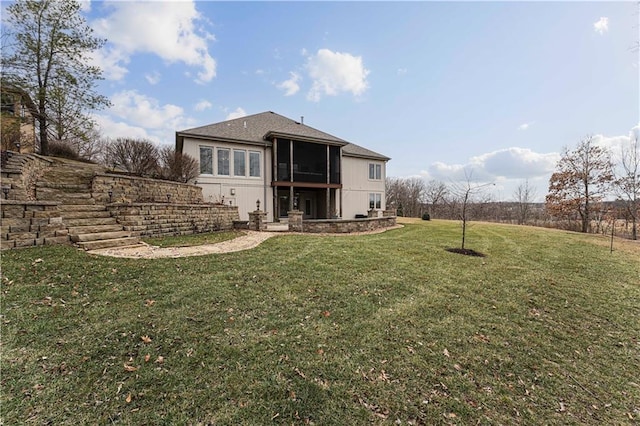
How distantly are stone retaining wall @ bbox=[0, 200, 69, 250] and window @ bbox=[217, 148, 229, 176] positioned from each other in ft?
31.0

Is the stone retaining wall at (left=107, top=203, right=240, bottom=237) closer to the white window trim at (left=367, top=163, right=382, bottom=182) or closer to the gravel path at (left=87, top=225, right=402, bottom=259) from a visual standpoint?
the gravel path at (left=87, top=225, right=402, bottom=259)

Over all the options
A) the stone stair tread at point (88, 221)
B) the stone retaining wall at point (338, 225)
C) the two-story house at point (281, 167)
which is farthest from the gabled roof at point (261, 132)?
the stone stair tread at point (88, 221)

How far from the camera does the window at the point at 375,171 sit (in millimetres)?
20281

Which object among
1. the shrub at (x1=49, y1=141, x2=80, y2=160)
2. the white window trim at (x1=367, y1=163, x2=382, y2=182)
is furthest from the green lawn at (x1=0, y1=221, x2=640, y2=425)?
the white window trim at (x1=367, y1=163, x2=382, y2=182)

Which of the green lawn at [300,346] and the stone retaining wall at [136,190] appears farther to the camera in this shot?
the stone retaining wall at [136,190]

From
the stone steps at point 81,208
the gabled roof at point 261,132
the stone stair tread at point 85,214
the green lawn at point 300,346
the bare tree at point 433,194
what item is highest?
the gabled roof at point 261,132

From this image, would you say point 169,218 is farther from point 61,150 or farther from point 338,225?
point 61,150

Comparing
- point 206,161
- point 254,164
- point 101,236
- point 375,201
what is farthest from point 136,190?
point 375,201

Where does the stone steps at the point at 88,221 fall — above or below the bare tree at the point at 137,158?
below

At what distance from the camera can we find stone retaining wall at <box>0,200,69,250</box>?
5.01 meters

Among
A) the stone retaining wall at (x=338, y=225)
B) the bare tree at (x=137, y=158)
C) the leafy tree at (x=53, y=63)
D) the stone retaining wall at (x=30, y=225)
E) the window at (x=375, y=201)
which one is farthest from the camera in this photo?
the window at (x=375, y=201)

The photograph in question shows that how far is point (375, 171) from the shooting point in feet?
67.3

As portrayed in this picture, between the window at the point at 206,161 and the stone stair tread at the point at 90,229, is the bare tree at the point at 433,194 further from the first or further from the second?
the stone stair tread at the point at 90,229

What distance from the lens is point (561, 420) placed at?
7.50ft
